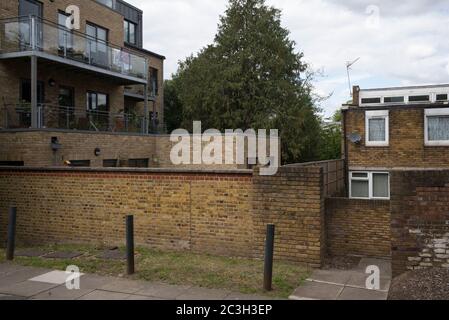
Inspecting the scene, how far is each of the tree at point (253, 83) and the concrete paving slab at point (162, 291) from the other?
81.0 ft

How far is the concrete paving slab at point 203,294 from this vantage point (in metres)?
6.10

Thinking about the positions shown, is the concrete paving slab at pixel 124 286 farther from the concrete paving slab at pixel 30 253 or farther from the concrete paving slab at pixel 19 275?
the concrete paving slab at pixel 30 253

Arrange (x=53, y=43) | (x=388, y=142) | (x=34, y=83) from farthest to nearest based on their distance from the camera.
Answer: (x=388, y=142)
(x=53, y=43)
(x=34, y=83)

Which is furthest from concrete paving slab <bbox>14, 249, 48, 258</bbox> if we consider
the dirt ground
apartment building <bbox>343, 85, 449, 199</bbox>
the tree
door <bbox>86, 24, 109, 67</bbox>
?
the tree

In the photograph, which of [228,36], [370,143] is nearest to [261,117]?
[228,36]

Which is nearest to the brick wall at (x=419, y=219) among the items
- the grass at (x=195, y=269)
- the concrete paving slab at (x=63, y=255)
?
the grass at (x=195, y=269)

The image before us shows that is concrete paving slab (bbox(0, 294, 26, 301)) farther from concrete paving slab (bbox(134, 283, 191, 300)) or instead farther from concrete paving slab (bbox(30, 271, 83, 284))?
concrete paving slab (bbox(134, 283, 191, 300))

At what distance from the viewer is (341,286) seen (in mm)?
6781

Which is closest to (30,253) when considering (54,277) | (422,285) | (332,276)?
(54,277)

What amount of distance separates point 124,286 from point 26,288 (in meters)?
1.45

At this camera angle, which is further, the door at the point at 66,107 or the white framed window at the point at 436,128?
the white framed window at the point at 436,128

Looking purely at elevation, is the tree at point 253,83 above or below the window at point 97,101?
above

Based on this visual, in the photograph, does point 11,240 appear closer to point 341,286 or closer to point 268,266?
point 268,266
